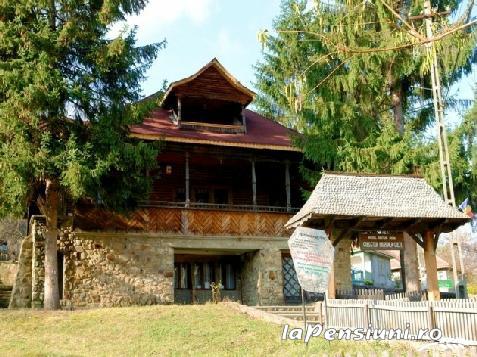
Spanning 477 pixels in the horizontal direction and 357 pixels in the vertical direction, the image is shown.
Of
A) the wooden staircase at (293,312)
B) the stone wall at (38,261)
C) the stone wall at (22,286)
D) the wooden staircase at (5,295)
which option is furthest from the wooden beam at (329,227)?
the wooden staircase at (5,295)

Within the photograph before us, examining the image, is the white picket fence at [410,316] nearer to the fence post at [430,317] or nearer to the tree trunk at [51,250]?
the fence post at [430,317]

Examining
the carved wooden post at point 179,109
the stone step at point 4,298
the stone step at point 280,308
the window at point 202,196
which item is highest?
the carved wooden post at point 179,109

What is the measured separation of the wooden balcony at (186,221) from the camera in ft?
63.5

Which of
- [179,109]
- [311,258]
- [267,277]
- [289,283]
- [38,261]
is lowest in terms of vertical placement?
[289,283]

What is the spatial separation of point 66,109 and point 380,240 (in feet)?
31.4

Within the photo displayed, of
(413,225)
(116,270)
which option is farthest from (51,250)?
(413,225)

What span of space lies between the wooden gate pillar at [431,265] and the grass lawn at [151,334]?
4.71m

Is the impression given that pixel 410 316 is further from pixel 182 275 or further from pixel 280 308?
pixel 182 275

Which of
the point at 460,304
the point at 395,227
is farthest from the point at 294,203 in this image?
the point at 460,304

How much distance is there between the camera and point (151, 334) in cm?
1317

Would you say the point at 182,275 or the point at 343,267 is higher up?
the point at 343,267

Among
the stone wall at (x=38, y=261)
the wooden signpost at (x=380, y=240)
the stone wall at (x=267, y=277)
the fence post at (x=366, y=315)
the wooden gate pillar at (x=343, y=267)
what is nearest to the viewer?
the fence post at (x=366, y=315)

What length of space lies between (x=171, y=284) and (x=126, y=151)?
5.06m

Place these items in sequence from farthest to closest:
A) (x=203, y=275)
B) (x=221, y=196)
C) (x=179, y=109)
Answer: (x=221, y=196), (x=203, y=275), (x=179, y=109)
